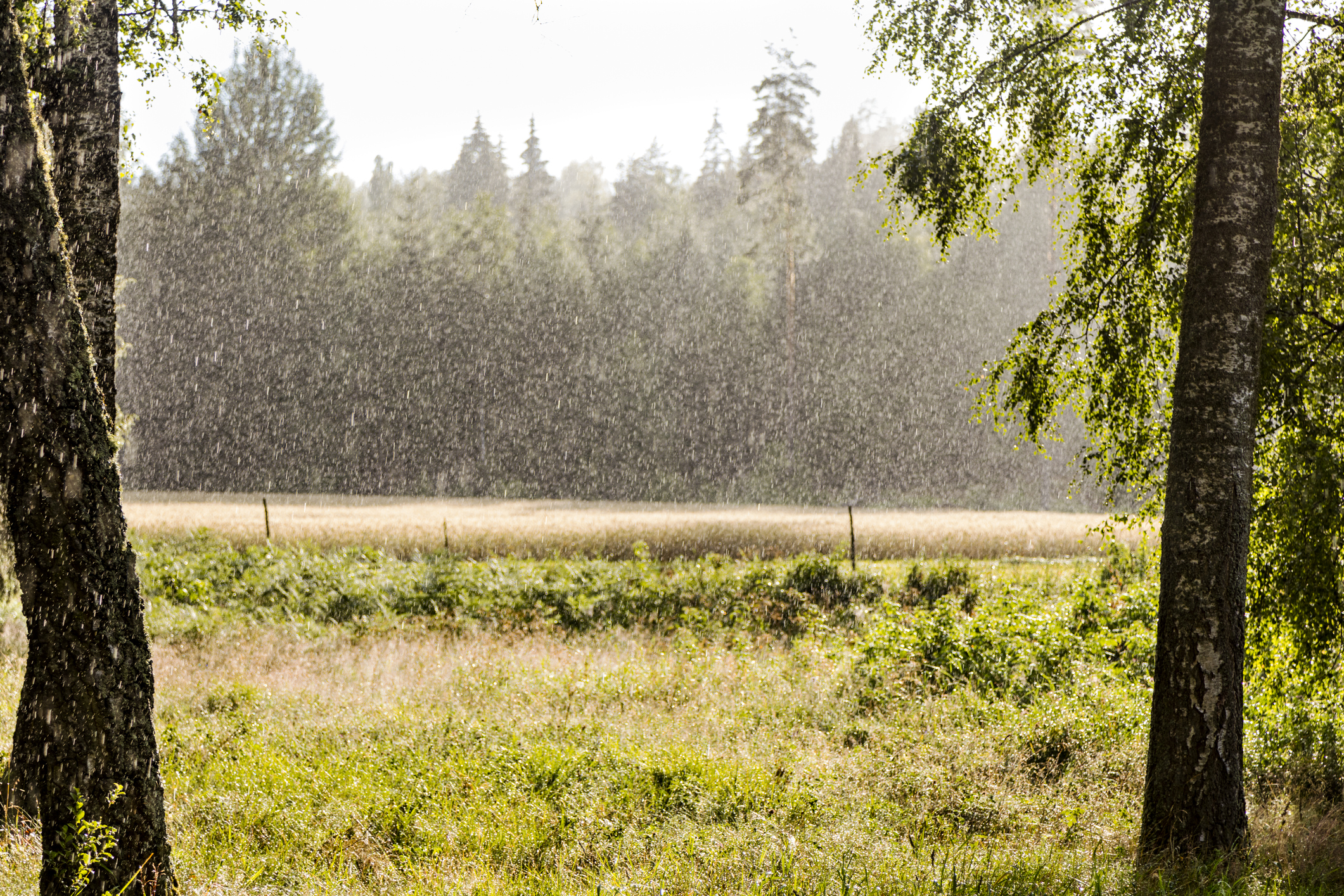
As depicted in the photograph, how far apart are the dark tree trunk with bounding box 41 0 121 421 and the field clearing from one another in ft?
46.3

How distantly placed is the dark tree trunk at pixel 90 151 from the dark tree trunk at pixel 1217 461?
6846mm

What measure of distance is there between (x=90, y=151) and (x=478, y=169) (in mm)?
61413

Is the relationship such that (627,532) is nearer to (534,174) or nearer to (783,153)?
(783,153)

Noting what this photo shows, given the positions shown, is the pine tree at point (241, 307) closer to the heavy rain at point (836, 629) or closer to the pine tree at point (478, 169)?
the pine tree at point (478, 169)

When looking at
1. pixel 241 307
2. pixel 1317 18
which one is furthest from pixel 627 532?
pixel 241 307

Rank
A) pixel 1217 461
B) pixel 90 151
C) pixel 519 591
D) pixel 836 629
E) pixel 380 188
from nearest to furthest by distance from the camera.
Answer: pixel 1217 461, pixel 90 151, pixel 836 629, pixel 519 591, pixel 380 188

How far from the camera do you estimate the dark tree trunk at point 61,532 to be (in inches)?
161

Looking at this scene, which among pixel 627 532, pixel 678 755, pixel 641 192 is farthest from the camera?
pixel 641 192

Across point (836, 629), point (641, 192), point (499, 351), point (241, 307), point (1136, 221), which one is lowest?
point (836, 629)

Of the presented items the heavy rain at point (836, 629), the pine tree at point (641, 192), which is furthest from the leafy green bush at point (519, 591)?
the pine tree at point (641, 192)

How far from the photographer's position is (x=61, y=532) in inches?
163

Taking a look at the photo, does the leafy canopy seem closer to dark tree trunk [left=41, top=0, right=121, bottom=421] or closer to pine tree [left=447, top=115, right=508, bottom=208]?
→ dark tree trunk [left=41, top=0, right=121, bottom=421]

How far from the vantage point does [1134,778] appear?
6.73 meters

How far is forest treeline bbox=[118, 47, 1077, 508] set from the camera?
4294 cm
